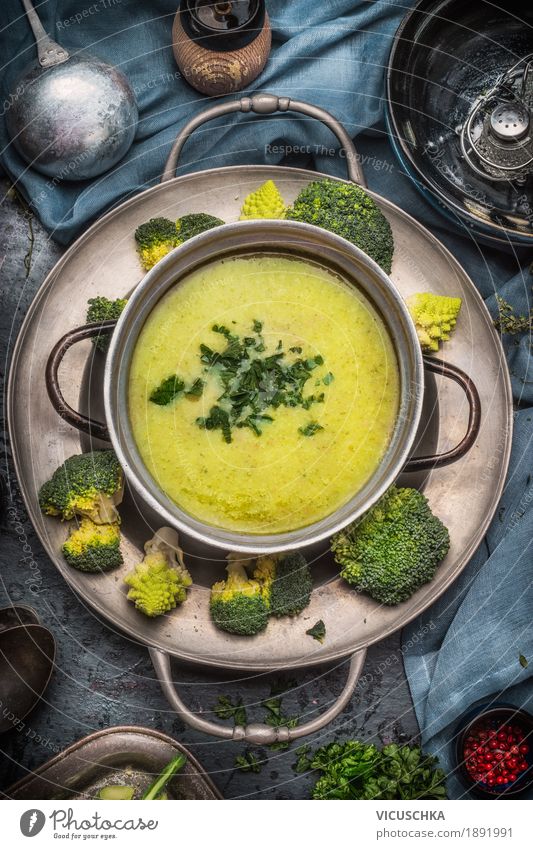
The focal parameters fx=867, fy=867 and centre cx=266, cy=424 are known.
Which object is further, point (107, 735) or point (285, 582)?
point (107, 735)

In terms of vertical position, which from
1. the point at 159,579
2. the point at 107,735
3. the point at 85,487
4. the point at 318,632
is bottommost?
the point at 107,735

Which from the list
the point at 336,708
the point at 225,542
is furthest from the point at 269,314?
the point at 336,708

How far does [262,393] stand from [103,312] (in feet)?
1.84

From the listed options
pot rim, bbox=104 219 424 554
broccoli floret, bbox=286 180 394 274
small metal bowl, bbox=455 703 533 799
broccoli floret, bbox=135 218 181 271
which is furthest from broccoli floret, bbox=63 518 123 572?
small metal bowl, bbox=455 703 533 799

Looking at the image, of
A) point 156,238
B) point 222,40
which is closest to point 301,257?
point 156,238

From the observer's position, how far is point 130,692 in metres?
2.98

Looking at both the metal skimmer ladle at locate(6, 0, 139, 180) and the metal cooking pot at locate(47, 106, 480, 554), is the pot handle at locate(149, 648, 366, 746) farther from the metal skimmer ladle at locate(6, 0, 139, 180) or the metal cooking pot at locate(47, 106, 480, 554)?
the metal skimmer ladle at locate(6, 0, 139, 180)

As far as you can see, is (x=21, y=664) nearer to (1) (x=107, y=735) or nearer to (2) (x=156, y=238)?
(1) (x=107, y=735)

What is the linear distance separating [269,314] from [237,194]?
46cm

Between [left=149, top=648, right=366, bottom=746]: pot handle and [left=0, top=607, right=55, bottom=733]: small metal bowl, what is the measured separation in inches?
18.2

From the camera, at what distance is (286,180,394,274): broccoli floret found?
8.76 feet

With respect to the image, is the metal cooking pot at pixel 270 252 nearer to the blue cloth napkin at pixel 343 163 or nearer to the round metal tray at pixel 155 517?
the round metal tray at pixel 155 517

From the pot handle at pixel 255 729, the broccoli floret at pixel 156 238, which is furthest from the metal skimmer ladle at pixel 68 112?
the pot handle at pixel 255 729

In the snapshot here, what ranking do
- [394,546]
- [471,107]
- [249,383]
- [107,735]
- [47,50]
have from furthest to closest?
[471,107]
[47,50]
[107,735]
[394,546]
[249,383]
